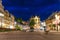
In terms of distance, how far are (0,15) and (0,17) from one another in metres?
2.81

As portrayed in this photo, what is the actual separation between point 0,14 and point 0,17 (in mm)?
3213

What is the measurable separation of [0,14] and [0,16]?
2522 millimetres

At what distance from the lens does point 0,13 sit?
350 ft

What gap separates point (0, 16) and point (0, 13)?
9.33 ft

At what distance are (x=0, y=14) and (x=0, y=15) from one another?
563 millimetres

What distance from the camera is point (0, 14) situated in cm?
10662

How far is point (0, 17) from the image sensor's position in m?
104

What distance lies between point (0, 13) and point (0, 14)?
21.0 inches

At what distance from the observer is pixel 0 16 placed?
104375mm
